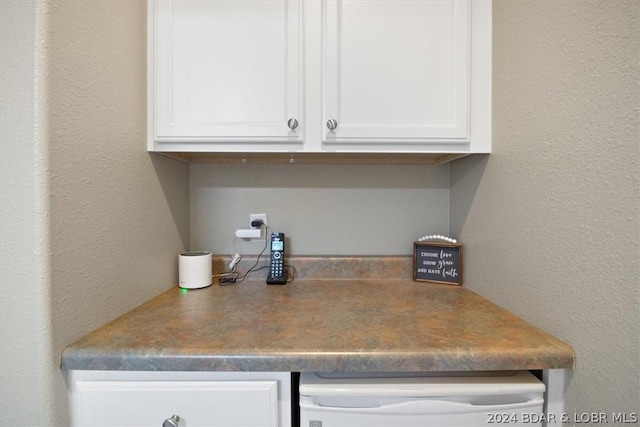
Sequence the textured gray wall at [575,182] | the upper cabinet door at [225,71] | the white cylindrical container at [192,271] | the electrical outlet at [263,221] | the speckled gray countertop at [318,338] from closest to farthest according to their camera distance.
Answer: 1. the textured gray wall at [575,182]
2. the speckled gray countertop at [318,338]
3. the upper cabinet door at [225,71]
4. the white cylindrical container at [192,271]
5. the electrical outlet at [263,221]

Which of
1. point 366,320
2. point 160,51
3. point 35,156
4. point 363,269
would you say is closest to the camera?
point 35,156

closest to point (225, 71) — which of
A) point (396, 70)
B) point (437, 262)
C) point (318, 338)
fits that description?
point (396, 70)

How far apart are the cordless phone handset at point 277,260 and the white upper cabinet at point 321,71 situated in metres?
0.45

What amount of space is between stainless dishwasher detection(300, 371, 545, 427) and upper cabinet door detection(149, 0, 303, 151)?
785 mm

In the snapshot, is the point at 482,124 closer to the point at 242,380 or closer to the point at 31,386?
the point at 242,380

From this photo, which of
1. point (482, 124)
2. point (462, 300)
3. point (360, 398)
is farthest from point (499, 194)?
point (360, 398)

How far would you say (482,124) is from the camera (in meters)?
0.98

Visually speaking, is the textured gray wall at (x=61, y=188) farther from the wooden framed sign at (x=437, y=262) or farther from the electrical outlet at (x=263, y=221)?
the wooden framed sign at (x=437, y=262)

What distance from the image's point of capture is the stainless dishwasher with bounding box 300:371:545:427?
641 millimetres

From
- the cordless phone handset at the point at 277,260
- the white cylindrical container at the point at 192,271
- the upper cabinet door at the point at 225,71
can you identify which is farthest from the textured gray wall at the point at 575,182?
the white cylindrical container at the point at 192,271

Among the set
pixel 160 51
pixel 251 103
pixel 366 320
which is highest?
pixel 160 51

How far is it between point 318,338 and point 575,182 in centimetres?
71

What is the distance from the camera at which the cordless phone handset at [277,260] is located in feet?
3.97

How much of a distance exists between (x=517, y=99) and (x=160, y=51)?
1.18 metres
